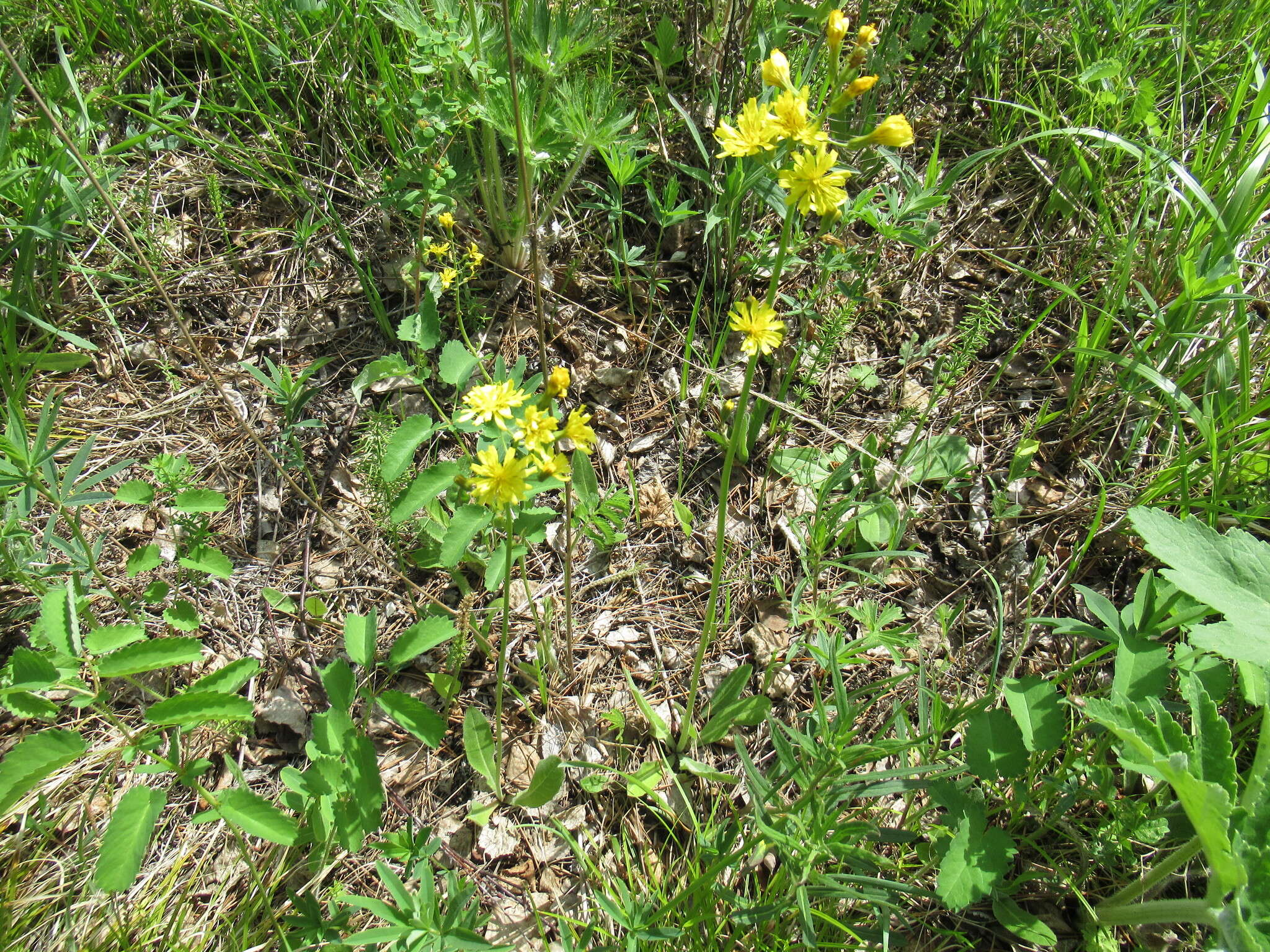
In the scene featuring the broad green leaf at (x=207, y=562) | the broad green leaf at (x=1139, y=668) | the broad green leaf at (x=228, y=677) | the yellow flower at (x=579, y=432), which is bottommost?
the broad green leaf at (x=207, y=562)

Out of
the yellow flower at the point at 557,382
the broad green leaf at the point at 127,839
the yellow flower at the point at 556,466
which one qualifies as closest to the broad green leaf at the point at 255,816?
the broad green leaf at the point at 127,839

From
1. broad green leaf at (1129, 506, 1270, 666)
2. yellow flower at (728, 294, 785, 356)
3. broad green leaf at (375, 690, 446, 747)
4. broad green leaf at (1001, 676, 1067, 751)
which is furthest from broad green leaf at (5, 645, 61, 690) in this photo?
broad green leaf at (1129, 506, 1270, 666)

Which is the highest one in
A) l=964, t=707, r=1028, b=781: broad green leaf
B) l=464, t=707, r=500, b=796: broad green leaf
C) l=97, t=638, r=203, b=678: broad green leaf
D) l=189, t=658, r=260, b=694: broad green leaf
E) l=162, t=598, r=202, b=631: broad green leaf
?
l=97, t=638, r=203, b=678: broad green leaf

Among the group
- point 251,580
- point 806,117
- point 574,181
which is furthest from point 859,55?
point 251,580

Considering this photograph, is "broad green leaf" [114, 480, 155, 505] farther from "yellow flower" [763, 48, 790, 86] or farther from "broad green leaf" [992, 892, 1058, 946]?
"broad green leaf" [992, 892, 1058, 946]

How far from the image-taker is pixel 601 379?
260 cm

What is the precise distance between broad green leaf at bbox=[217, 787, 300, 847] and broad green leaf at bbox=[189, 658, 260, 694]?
215 mm

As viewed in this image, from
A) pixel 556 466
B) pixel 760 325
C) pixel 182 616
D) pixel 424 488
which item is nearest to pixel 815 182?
pixel 760 325

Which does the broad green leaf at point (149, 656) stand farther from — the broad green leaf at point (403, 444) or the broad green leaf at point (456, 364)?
the broad green leaf at point (456, 364)

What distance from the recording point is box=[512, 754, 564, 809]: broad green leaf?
5.90ft

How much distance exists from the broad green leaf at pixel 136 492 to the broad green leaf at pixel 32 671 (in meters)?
0.49

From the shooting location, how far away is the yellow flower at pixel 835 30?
1.39 metres

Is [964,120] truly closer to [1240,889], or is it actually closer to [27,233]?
[1240,889]

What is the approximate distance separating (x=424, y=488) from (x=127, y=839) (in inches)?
34.6
